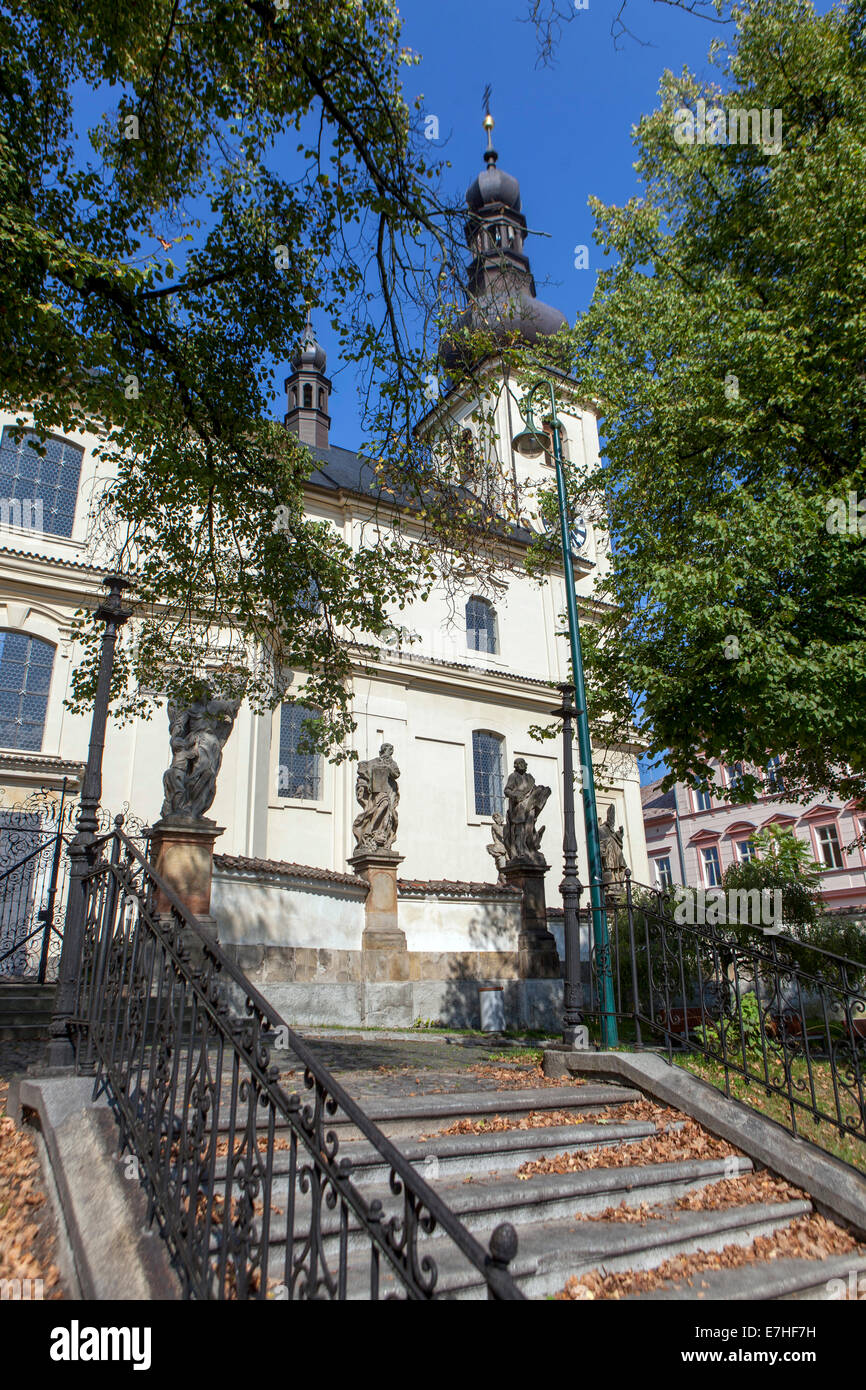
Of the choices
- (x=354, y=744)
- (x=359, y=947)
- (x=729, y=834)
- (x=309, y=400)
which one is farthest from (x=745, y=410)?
(x=729, y=834)

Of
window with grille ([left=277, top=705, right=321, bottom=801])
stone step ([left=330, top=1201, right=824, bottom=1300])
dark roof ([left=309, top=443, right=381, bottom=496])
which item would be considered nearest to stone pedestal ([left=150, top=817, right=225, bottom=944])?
stone step ([left=330, top=1201, right=824, bottom=1300])

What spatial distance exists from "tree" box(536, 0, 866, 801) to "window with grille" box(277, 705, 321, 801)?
9.22 m

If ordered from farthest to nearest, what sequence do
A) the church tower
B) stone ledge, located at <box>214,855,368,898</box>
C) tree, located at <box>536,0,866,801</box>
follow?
the church tower, stone ledge, located at <box>214,855,368,898</box>, tree, located at <box>536,0,866,801</box>

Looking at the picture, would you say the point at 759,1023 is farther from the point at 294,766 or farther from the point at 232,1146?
the point at 294,766

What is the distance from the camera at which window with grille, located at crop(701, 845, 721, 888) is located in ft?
135

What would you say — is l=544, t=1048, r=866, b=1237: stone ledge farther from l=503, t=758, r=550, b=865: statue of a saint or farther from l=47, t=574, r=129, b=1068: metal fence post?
l=503, t=758, r=550, b=865: statue of a saint

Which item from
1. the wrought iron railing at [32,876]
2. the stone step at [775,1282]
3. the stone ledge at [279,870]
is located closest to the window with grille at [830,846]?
the stone ledge at [279,870]

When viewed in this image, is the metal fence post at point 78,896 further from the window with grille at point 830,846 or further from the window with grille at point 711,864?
the window with grille at point 711,864

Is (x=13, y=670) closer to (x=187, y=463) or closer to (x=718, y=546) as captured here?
(x=187, y=463)

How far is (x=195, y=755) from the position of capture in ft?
32.3

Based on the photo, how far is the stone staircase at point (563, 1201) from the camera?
390cm
